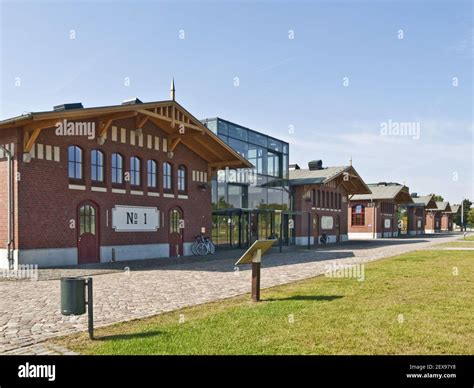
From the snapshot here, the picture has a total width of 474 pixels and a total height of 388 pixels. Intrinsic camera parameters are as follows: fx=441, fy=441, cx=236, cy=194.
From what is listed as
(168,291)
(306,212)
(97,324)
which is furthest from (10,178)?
(306,212)

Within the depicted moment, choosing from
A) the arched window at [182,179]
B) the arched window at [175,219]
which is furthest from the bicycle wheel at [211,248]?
the arched window at [182,179]

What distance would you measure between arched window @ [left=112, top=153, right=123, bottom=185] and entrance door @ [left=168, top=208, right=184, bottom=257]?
3.24 metres

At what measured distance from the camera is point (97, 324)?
6820 mm

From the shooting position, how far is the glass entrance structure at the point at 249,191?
23500 millimetres

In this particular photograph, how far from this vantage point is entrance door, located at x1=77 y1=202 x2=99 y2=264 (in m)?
15.8

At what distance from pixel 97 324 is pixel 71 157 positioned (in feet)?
33.3

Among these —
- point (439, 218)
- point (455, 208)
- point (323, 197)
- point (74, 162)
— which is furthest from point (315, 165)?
point (455, 208)

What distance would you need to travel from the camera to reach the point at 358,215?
4703 cm

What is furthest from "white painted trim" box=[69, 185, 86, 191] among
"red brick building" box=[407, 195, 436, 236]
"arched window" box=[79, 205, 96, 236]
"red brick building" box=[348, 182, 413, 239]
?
"red brick building" box=[407, 195, 436, 236]

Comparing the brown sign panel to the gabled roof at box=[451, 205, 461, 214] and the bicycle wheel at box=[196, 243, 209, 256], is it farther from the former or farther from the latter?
the gabled roof at box=[451, 205, 461, 214]

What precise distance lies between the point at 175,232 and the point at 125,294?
10672 mm

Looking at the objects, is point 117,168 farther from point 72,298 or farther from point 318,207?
point 318,207

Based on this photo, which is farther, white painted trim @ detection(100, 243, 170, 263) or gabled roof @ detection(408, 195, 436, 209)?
gabled roof @ detection(408, 195, 436, 209)
